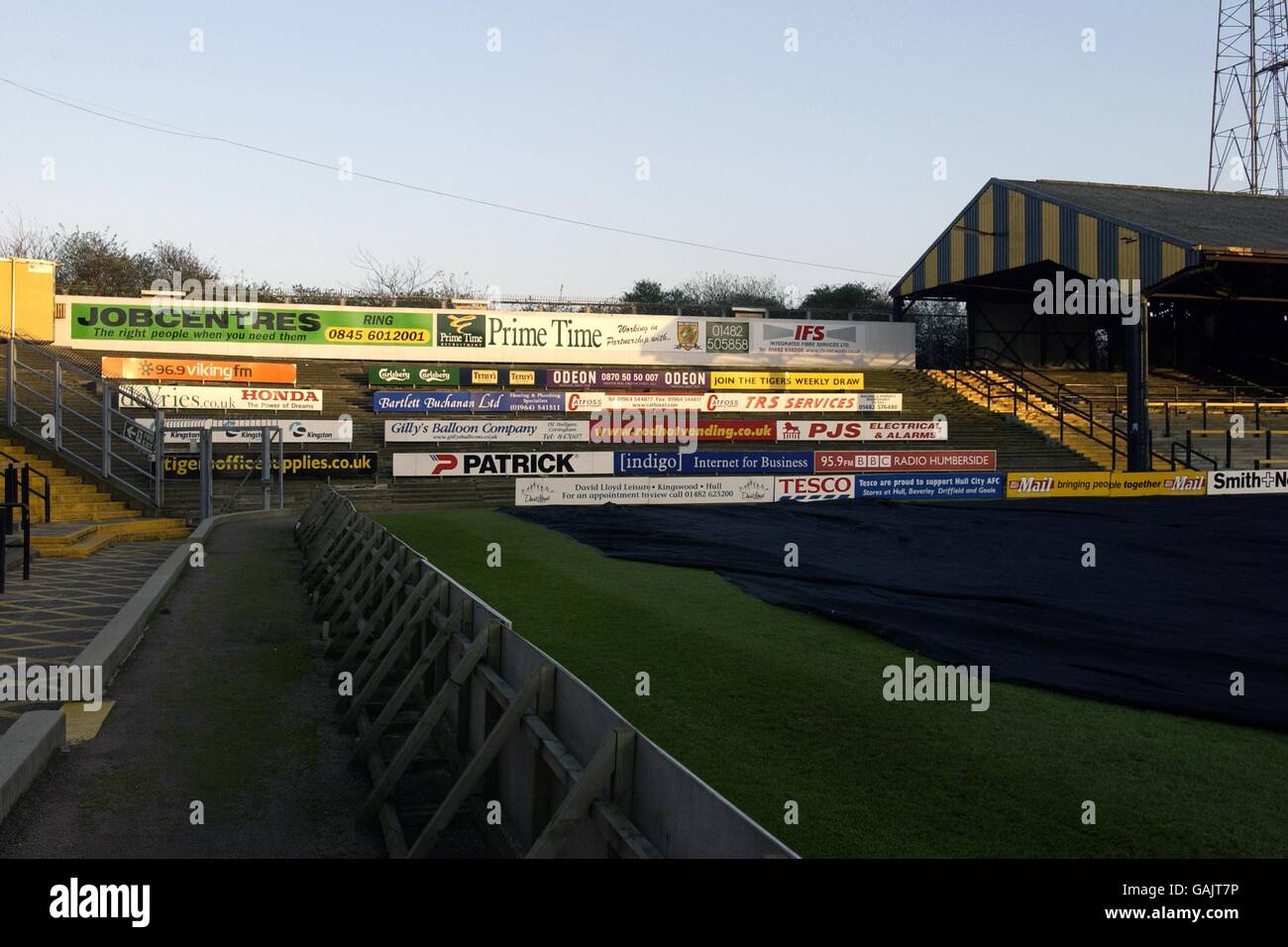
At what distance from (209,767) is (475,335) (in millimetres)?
34116

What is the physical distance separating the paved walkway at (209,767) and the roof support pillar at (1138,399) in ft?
94.2

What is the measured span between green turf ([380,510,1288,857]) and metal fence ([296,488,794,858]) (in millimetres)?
1196

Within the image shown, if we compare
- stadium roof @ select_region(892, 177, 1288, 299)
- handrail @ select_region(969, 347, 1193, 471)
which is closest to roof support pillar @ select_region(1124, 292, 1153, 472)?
handrail @ select_region(969, 347, 1193, 471)

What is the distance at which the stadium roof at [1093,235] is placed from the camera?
32.0m

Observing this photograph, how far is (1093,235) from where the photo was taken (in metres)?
34.3

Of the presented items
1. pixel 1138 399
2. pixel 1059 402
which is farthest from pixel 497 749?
pixel 1059 402

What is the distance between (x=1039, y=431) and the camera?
123ft

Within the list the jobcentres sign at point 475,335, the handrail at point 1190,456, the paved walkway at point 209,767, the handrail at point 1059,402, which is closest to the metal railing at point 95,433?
the jobcentres sign at point 475,335

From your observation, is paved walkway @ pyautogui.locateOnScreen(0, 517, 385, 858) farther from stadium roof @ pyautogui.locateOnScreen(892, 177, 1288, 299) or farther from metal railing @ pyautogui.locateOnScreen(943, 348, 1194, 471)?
metal railing @ pyautogui.locateOnScreen(943, 348, 1194, 471)

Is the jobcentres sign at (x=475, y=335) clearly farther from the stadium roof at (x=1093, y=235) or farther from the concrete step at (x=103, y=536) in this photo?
the concrete step at (x=103, y=536)

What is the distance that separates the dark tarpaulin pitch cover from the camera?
8469 millimetres
